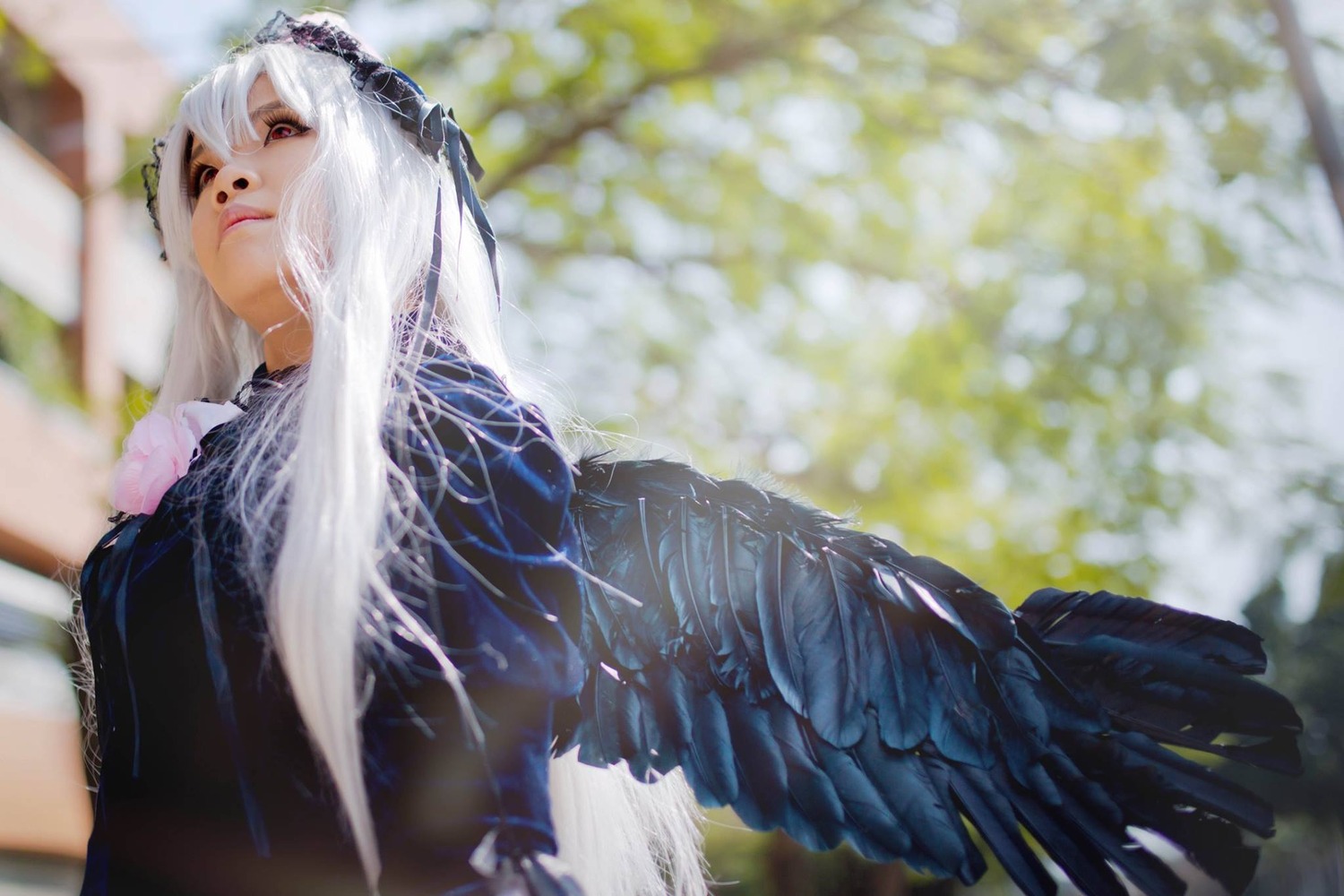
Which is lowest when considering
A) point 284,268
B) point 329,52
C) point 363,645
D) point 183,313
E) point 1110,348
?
point 1110,348

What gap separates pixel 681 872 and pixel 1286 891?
713cm

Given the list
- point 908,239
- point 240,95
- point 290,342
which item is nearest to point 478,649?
point 290,342

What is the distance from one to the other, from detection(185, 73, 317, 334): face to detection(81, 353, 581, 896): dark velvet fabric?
32cm

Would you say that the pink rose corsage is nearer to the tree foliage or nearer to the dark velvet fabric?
the dark velvet fabric

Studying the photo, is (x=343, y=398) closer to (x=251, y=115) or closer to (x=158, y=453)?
(x=158, y=453)

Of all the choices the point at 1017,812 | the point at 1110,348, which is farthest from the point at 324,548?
the point at 1110,348

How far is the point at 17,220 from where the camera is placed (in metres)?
8.97

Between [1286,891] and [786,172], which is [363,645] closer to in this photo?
[786,172]

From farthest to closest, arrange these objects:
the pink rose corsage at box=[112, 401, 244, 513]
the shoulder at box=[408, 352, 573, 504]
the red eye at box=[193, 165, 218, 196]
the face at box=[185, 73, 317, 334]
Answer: the red eye at box=[193, 165, 218, 196] < the face at box=[185, 73, 317, 334] < the pink rose corsage at box=[112, 401, 244, 513] < the shoulder at box=[408, 352, 573, 504]

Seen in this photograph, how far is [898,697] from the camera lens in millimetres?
1286

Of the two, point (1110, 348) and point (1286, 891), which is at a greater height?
point (1110, 348)

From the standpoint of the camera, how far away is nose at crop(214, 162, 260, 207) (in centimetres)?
146

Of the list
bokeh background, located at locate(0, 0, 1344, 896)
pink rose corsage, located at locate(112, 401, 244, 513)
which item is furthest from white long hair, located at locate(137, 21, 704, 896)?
bokeh background, located at locate(0, 0, 1344, 896)

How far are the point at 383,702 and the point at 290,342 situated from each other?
64 centimetres
